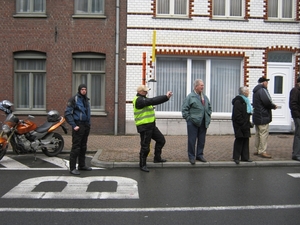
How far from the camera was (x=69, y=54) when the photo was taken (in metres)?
13.1

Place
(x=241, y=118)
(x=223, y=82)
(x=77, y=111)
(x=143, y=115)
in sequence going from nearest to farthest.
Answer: (x=77, y=111), (x=143, y=115), (x=241, y=118), (x=223, y=82)

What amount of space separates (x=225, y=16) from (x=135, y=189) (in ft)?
29.8

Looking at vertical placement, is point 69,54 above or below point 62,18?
below

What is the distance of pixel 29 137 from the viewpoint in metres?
8.94

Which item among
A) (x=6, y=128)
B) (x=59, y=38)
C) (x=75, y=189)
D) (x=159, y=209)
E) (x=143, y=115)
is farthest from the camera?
(x=59, y=38)

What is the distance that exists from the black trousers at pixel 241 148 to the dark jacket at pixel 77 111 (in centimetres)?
351

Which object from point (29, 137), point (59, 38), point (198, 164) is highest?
point (59, 38)

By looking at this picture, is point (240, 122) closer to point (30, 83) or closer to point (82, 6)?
point (82, 6)

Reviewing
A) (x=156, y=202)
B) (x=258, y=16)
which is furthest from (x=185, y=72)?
(x=156, y=202)

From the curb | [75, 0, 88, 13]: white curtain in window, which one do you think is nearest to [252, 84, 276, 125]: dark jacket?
the curb

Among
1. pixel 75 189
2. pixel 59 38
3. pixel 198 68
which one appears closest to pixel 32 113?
pixel 59 38

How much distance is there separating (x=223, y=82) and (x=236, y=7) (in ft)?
9.16

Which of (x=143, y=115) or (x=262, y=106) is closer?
(x=143, y=115)

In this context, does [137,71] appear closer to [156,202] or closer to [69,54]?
[69,54]
